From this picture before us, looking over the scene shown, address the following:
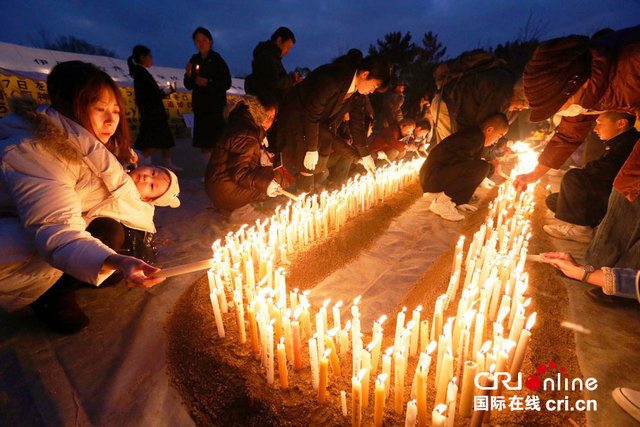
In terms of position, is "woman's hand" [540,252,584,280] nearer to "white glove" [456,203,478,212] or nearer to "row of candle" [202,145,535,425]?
"row of candle" [202,145,535,425]

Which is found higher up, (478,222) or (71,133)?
(71,133)

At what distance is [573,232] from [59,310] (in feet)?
17.8

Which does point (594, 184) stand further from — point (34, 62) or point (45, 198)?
point (34, 62)

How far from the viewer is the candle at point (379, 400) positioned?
1.44 m

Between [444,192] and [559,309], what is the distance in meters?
2.69

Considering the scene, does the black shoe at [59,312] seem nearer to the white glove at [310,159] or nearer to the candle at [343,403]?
the candle at [343,403]

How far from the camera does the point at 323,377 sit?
1.68 m

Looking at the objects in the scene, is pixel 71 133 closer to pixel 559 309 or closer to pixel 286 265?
pixel 286 265

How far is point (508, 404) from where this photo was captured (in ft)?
5.69

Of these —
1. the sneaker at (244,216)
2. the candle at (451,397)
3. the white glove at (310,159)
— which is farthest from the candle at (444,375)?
the white glove at (310,159)

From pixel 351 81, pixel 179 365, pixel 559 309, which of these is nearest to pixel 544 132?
pixel 351 81

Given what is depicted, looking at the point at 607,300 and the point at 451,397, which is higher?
the point at 451,397

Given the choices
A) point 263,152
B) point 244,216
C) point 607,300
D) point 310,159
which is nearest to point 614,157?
point 607,300

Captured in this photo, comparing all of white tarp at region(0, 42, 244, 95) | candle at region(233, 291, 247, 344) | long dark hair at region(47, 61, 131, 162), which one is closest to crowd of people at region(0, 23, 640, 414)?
long dark hair at region(47, 61, 131, 162)
